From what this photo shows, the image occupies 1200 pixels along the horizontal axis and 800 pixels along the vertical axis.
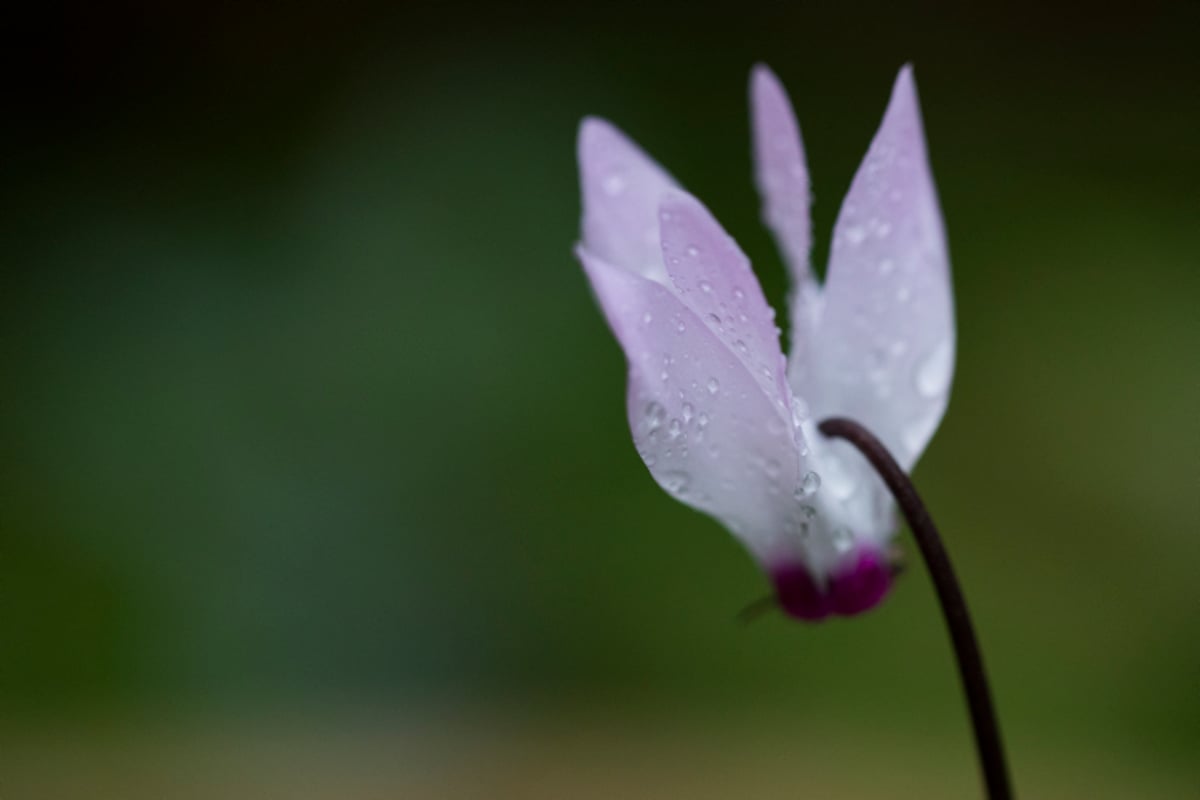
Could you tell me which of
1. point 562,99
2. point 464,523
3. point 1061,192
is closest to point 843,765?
point 464,523

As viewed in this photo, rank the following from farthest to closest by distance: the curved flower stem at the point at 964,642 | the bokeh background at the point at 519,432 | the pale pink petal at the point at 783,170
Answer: the bokeh background at the point at 519,432 < the pale pink petal at the point at 783,170 < the curved flower stem at the point at 964,642

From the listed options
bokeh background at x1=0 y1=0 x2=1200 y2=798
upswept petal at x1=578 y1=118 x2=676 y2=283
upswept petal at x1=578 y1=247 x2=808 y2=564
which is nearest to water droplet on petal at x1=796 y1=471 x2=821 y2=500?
upswept petal at x1=578 y1=247 x2=808 y2=564

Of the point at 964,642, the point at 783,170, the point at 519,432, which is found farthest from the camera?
the point at 519,432

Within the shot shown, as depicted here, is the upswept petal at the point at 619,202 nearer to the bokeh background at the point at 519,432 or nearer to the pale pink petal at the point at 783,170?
the pale pink petal at the point at 783,170

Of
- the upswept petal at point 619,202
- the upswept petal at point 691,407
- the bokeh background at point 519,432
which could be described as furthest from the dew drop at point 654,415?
the bokeh background at point 519,432

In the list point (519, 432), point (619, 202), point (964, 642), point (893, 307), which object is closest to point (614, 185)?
point (619, 202)

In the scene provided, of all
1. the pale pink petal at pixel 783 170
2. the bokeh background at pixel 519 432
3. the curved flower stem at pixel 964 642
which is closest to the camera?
the curved flower stem at pixel 964 642

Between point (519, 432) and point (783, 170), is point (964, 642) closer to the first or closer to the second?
point (783, 170)

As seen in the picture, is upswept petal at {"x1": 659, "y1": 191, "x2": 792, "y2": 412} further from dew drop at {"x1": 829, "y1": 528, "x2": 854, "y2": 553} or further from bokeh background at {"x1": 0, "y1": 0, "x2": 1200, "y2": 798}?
bokeh background at {"x1": 0, "y1": 0, "x2": 1200, "y2": 798}
